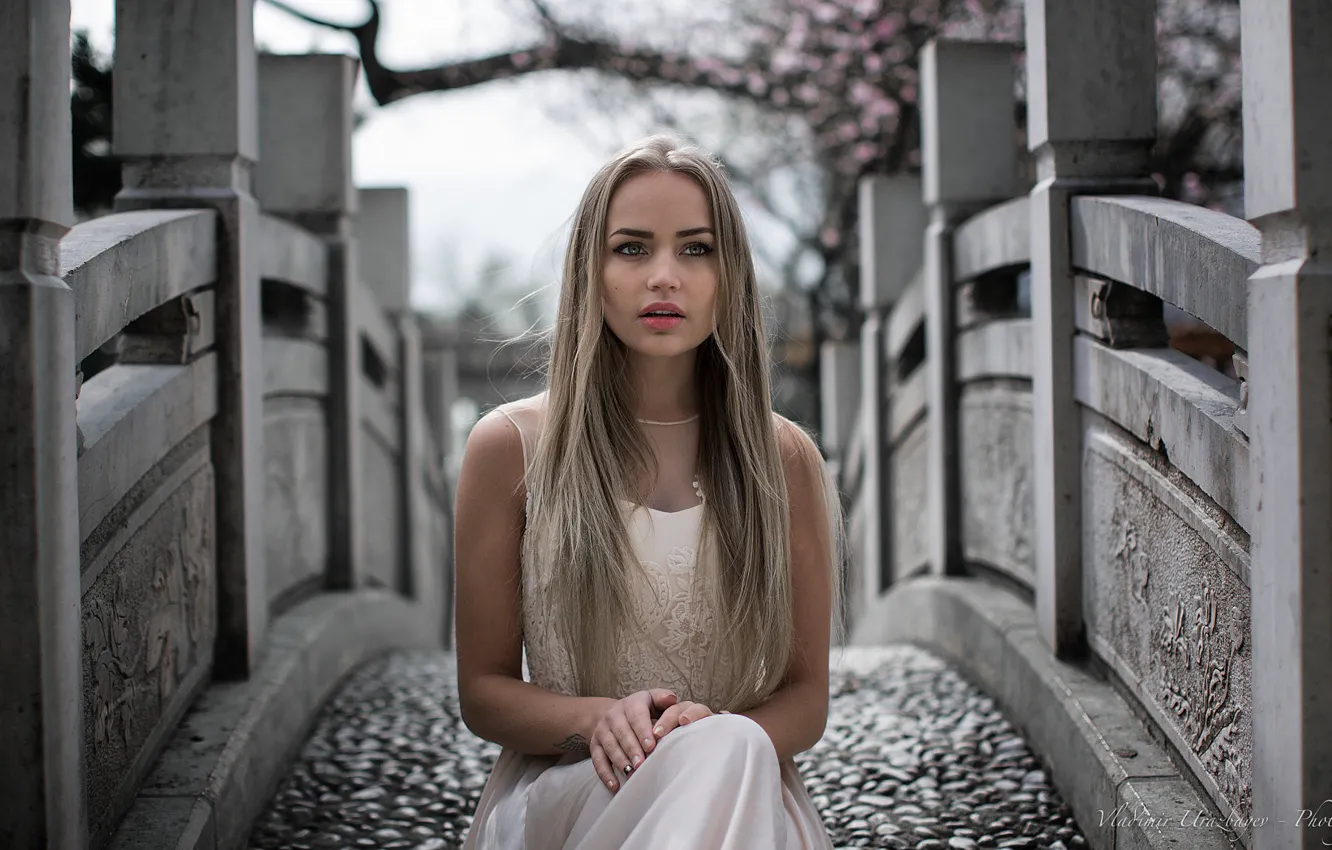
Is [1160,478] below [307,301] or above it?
below

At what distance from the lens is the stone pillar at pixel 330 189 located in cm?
501

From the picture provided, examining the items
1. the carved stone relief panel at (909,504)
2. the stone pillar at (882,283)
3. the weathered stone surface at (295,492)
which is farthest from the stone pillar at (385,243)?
the carved stone relief panel at (909,504)

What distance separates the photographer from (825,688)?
7.59 feet

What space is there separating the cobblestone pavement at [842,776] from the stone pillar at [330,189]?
82cm

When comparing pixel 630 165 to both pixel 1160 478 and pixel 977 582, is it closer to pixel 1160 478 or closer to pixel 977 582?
pixel 1160 478

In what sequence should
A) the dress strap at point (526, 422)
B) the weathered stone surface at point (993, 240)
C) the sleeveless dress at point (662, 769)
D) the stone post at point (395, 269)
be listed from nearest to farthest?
the sleeveless dress at point (662, 769) < the dress strap at point (526, 422) < the weathered stone surface at point (993, 240) < the stone post at point (395, 269)

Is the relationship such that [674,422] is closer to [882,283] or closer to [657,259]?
[657,259]

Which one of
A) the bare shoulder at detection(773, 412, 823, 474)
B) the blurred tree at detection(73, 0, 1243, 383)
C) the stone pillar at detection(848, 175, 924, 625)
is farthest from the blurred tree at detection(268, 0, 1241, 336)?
the bare shoulder at detection(773, 412, 823, 474)

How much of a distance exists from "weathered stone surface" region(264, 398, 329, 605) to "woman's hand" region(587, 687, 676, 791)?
243cm

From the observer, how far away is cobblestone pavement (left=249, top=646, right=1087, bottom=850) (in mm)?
3080

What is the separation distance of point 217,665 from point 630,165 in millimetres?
2024

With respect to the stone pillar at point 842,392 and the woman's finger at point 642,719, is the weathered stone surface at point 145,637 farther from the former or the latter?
the stone pillar at point 842,392

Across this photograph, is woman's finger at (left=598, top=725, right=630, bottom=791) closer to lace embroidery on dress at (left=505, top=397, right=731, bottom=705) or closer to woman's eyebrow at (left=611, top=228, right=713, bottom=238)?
lace embroidery on dress at (left=505, top=397, right=731, bottom=705)

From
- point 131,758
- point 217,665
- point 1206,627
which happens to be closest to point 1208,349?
point 1206,627
